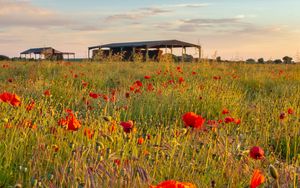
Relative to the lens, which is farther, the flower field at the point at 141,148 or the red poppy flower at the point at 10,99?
the red poppy flower at the point at 10,99

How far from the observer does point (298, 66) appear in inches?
494

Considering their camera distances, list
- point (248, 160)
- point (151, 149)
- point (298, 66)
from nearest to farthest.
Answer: point (248, 160) < point (151, 149) < point (298, 66)

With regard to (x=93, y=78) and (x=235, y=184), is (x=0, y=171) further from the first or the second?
(x=93, y=78)

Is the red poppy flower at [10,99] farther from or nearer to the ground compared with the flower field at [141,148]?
farther from the ground

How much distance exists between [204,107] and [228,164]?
3.06 meters

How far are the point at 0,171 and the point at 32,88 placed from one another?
14.7 ft

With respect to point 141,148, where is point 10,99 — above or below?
above

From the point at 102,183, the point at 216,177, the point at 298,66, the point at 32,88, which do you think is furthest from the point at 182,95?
the point at 298,66

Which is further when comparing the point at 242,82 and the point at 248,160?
the point at 242,82

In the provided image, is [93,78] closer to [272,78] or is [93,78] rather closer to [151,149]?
[272,78]

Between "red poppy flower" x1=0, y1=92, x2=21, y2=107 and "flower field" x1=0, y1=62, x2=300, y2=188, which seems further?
"red poppy flower" x1=0, y1=92, x2=21, y2=107

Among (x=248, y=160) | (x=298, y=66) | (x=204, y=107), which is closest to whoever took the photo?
(x=248, y=160)

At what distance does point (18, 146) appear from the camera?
3.06 meters

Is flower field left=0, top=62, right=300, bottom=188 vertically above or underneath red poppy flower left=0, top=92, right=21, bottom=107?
underneath
